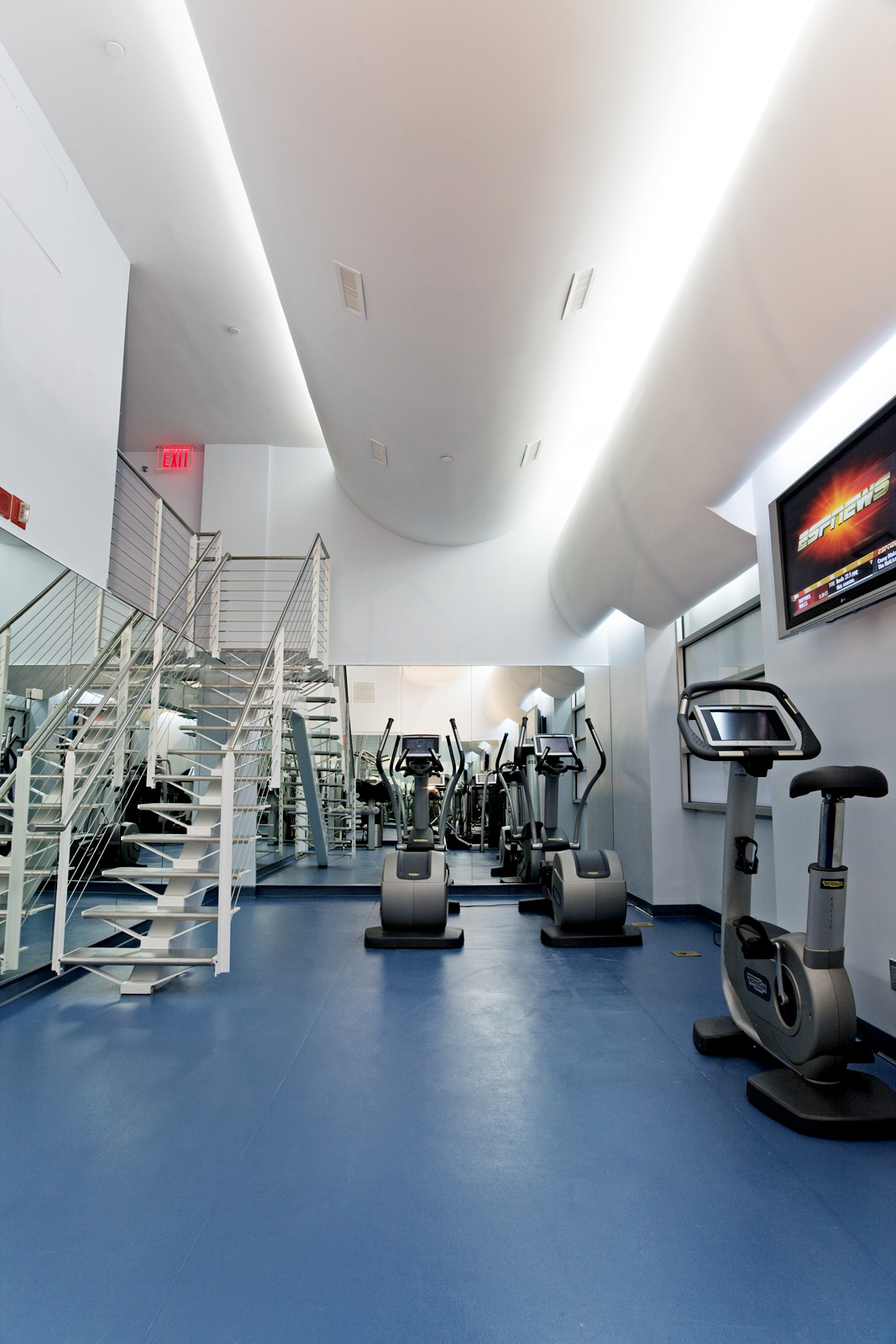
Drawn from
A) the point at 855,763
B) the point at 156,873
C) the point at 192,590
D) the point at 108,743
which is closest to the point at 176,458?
the point at 192,590

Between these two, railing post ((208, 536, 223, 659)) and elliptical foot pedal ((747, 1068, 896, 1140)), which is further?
railing post ((208, 536, 223, 659))

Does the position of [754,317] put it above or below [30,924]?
above

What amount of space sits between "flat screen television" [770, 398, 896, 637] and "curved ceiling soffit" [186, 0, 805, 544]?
1607 mm

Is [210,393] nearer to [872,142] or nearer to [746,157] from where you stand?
[746,157]

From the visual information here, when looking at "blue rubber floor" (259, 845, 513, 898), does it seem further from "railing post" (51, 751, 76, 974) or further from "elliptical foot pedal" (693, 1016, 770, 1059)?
"elliptical foot pedal" (693, 1016, 770, 1059)

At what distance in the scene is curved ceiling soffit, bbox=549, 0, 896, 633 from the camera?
2068 millimetres

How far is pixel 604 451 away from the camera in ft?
16.4

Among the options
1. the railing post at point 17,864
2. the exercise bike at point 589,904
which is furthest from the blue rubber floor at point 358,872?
the railing post at point 17,864

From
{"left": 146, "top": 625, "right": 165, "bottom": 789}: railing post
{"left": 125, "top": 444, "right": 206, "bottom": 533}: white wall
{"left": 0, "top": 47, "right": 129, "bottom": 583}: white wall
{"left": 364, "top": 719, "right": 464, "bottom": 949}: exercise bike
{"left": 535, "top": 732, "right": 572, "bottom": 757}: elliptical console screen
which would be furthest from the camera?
{"left": 125, "top": 444, "right": 206, "bottom": 533}: white wall

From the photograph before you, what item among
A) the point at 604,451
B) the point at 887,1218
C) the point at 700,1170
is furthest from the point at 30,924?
the point at 604,451

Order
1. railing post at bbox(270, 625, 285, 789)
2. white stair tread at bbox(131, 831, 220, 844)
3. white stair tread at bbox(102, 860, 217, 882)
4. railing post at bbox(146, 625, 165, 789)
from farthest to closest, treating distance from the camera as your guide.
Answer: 1. railing post at bbox(270, 625, 285, 789)
2. railing post at bbox(146, 625, 165, 789)
3. white stair tread at bbox(131, 831, 220, 844)
4. white stair tread at bbox(102, 860, 217, 882)

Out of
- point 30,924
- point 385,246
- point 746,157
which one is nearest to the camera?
point 746,157

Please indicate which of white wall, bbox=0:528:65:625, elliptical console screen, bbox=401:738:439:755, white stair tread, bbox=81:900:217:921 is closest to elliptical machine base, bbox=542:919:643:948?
elliptical console screen, bbox=401:738:439:755

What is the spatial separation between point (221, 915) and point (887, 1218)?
323 cm
